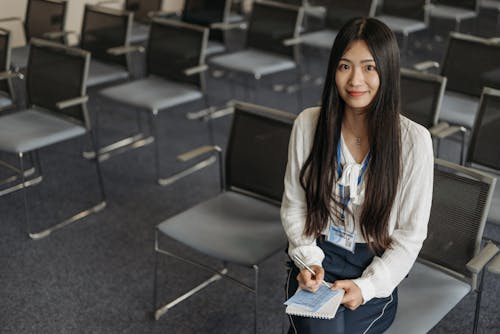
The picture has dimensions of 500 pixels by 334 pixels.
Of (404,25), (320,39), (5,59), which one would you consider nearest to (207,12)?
(320,39)

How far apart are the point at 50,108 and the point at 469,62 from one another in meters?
2.58

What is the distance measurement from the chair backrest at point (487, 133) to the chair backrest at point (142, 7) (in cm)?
372

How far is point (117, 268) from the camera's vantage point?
11.2ft

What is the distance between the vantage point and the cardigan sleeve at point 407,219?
81.7 inches

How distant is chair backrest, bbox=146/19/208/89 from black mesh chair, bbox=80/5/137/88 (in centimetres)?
22

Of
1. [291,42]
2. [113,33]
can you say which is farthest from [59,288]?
[291,42]

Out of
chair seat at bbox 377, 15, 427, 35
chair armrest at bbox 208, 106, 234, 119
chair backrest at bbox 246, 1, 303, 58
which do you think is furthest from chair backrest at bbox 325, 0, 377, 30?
chair armrest at bbox 208, 106, 234, 119

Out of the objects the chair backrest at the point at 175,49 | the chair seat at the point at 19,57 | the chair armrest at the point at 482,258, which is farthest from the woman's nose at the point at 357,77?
the chair seat at the point at 19,57

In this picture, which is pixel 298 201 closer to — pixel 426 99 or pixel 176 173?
pixel 426 99

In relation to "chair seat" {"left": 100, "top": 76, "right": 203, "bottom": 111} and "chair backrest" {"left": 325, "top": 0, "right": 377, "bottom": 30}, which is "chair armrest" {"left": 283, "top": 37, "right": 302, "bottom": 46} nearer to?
"chair backrest" {"left": 325, "top": 0, "right": 377, "bottom": 30}

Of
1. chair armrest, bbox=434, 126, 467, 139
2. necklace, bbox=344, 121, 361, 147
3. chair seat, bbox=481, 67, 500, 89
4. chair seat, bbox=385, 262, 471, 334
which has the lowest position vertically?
chair seat, bbox=385, 262, 471, 334

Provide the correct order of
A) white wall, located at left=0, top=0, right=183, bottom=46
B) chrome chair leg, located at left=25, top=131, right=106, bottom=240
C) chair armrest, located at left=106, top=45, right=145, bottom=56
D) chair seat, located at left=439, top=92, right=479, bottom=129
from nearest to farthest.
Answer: chrome chair leg, located at left=25, top=131, right=106, bottom=240 < chair seat, located at left=439, top=92, right=479, bottom=129 < chair armrest, located at left=106, top=45, right=145, bottom=56 < white wall, located at left=0, top=0, right=183, bottom=46

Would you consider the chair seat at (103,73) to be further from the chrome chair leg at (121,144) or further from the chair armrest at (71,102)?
the chair armrest at (71,102)

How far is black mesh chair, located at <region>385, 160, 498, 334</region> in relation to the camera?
2.29 meters
